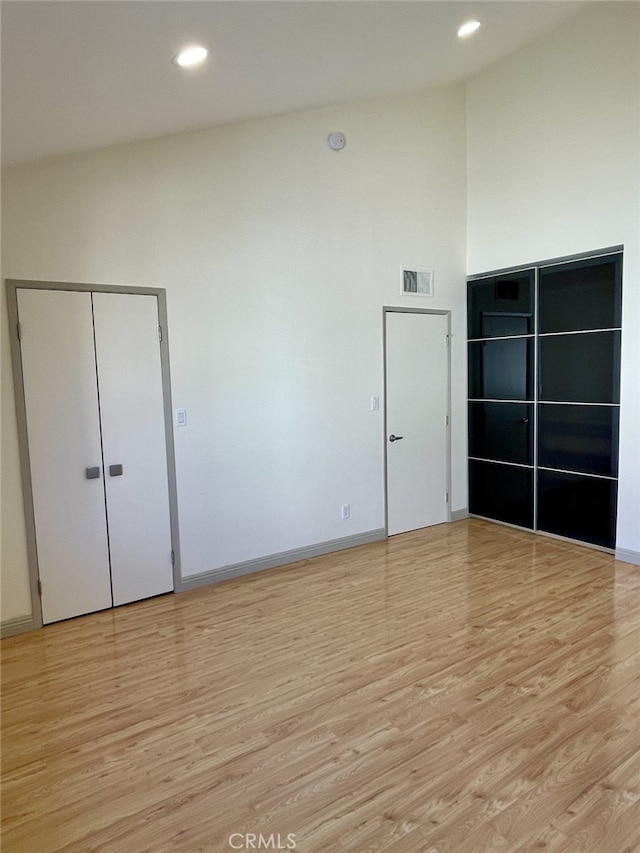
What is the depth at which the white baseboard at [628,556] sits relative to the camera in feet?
13.9

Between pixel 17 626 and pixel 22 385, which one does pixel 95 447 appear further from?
pixel 17 626

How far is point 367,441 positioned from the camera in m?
4.88

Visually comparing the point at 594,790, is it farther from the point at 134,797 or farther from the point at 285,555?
the point at 285,555

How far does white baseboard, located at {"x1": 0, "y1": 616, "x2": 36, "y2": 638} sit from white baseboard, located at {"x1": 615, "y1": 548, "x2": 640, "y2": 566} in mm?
4496

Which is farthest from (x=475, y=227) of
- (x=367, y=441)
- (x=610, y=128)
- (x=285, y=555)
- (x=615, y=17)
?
(x=285, y=555)

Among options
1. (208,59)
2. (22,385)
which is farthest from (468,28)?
(22,385)

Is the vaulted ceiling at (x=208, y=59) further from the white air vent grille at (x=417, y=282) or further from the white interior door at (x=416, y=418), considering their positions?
the white interior door at (x=416, y=418)

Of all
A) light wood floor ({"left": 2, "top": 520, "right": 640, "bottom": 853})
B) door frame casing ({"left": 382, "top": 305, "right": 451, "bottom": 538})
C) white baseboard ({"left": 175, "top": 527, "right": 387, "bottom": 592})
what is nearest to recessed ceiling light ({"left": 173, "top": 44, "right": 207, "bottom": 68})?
door frame casing ({"left": 382, "top": 305, "right": 451, "bottom": 538})

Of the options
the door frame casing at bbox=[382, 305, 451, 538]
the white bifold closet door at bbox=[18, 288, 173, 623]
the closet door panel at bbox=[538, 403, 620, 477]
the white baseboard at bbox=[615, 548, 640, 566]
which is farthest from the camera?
the door frame casing at bbox=[382, 305, 451, 538]

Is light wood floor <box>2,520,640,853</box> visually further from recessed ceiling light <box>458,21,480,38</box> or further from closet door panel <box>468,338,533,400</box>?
recessed ceiling light <box>458,21,480,38</box>

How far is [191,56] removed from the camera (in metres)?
2.42

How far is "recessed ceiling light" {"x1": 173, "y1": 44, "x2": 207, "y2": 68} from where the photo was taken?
2.36m

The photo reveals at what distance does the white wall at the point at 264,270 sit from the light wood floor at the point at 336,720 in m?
0.81

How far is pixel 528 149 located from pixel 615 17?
105 cm
